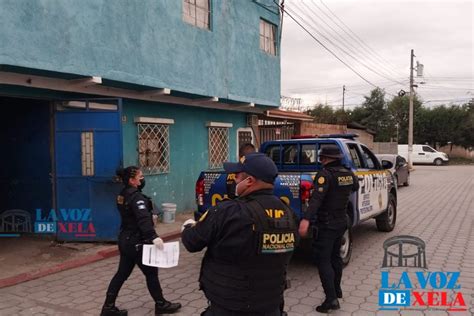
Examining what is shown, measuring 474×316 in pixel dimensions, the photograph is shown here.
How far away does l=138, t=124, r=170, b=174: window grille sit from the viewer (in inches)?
347

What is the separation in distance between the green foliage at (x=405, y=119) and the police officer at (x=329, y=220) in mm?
41094

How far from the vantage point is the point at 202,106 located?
10586 mm

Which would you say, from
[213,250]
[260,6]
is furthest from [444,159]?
[213,250]

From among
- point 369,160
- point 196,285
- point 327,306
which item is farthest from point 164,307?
point 369,160

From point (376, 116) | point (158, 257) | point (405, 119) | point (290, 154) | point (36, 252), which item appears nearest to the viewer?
point (158, 257)

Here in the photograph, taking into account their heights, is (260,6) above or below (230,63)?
above

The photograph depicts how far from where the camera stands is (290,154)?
23.2 ft

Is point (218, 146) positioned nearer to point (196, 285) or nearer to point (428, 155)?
point (196, 285)

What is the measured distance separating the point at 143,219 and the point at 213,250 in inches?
69.7

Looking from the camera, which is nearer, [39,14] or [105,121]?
[39,14]

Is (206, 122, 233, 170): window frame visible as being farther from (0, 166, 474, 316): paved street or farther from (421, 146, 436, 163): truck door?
(421, 146, 436, 163): truck door

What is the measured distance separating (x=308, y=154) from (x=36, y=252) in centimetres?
455

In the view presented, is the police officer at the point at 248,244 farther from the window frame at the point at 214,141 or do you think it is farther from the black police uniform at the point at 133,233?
the window frame at the point at 214,141

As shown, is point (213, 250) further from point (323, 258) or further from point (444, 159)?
point (444, 159)
